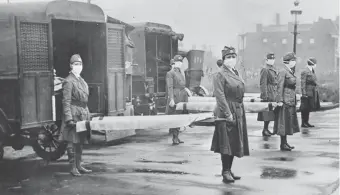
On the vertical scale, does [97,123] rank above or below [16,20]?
below

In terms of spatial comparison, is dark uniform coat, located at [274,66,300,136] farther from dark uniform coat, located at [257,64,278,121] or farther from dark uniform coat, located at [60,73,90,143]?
dark uniform coat, located at [60,73,90,143]

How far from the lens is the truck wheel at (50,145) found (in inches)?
361

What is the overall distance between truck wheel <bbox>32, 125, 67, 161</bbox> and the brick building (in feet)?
151

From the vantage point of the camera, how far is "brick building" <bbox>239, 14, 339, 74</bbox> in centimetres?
5516

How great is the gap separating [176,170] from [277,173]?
1764 millimetres

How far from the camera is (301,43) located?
58.2 m

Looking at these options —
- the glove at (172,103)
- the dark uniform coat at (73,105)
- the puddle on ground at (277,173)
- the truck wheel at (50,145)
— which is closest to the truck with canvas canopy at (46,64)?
the truck wheel at (50,145)

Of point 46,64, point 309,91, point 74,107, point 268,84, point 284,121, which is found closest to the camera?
point 74,107

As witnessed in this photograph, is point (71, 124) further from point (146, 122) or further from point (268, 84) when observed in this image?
point (268, 84)

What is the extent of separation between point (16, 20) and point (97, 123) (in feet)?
7.17

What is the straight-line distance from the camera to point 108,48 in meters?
10.2

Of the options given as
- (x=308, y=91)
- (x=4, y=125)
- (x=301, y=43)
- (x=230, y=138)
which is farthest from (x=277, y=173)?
(x=301, y=43)

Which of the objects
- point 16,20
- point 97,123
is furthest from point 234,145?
point 16,20

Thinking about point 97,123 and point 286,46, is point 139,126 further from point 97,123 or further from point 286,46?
point 286,46
